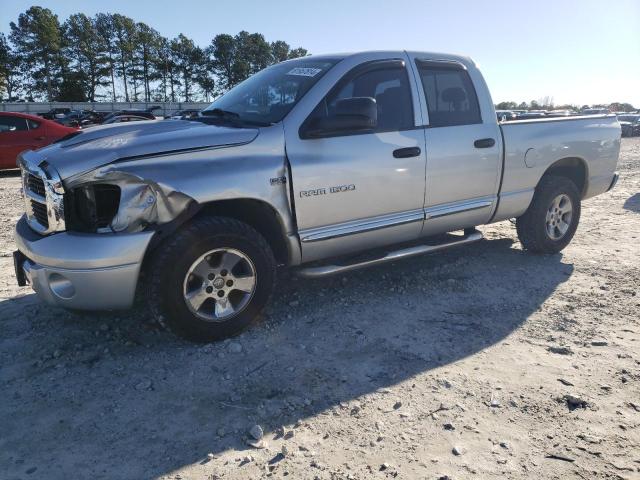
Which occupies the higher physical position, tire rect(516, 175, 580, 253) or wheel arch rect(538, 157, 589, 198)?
wheel arch rect(538, 157, 589, 198)

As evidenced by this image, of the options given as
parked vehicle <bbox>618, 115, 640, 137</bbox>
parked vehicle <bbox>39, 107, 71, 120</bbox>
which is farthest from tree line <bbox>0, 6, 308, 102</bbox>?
parked vehicle <bbox>618, 115, 640, 137</bbox>

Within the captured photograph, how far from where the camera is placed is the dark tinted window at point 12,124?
11086mm

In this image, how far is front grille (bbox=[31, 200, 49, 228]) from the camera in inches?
129

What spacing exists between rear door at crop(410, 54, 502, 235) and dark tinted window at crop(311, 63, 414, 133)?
0.57 ft

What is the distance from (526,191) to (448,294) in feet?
4.84

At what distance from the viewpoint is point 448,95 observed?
452 cm

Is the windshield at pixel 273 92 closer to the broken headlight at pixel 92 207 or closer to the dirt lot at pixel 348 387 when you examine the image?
the broken headlight at pixel 92 207

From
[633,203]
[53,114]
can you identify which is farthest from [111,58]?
[633,203]

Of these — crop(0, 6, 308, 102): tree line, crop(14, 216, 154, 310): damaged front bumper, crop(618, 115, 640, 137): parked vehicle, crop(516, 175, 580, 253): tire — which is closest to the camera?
crop(14, 216, 154, 310): damaged front bumper

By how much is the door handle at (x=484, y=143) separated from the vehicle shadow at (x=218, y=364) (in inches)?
48.0

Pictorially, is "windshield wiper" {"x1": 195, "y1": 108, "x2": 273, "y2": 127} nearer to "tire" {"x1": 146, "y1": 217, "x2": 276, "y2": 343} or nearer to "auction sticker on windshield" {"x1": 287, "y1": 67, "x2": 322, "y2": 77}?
"auction sticker on windshield" {"x1": 287, "y1": 67, "x2": 322, "y2": 77}

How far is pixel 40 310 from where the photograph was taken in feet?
13.2

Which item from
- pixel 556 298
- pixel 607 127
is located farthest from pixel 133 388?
pixel 607 127

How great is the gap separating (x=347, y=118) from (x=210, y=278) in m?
1.45
